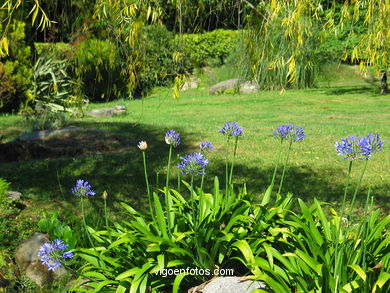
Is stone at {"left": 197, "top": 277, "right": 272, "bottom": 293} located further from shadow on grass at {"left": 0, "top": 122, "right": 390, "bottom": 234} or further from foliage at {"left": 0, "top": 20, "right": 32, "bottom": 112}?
foliage at {"left": 0, "top": 20, "right": 32, "bottom": 112}

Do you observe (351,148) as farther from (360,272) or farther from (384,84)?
(384,84)

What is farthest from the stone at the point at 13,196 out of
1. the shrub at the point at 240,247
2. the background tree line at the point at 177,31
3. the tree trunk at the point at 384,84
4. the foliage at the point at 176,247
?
the tree trunk at the point at 384,84

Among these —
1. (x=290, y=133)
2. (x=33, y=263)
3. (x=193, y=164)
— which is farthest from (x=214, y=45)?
(x=193, y=164)

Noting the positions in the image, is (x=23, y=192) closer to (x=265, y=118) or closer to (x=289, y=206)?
(x=289, y=206)

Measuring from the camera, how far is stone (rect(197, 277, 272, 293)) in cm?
288

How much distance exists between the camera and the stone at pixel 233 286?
288cm

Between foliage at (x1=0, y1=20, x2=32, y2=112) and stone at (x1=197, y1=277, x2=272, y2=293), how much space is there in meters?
11.8

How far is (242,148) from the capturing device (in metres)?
9.26

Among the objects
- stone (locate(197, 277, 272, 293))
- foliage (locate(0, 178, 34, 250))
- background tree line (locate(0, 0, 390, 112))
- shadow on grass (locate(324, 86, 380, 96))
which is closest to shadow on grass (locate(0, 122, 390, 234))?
foliage (locate(0, 178, 34, 250))

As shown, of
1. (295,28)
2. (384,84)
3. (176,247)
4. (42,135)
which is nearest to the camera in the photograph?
(176,247)

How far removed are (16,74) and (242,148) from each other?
25.2 ft

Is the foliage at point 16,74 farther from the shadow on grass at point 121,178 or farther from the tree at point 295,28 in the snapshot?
the tree at point 295,28

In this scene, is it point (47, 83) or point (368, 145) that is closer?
point (368, 145)

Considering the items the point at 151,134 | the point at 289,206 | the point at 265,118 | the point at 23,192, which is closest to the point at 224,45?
the point at 265,118
